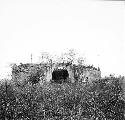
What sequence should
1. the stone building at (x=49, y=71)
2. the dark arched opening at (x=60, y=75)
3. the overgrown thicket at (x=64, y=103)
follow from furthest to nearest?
the dark arched opening at (x=60, y=75)
the stone building at (x=49, y=71)
the overgrown thicket at (x=64, y=103)

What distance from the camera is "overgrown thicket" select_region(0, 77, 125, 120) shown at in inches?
324

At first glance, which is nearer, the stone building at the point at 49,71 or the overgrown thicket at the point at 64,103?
the overgrown thicket at the point at 64,103

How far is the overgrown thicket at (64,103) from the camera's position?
822 centimetres

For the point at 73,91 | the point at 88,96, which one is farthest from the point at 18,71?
the point at 88,96

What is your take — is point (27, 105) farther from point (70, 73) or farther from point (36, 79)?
point (70, 73)

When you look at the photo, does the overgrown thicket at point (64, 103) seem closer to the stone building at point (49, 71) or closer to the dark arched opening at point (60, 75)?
the stone building at point (49, 71)

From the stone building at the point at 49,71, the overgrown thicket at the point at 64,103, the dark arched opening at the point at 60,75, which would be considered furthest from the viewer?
the dark arched opening at the point at 60,75

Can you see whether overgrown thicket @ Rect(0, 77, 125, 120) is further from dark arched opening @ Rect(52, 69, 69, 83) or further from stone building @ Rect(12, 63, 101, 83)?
dark arched opening @ Rect(52, 69, 69, 83)

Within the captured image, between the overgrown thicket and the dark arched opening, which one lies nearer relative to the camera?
the overgrown thicket

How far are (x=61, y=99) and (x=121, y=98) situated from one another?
2417 mm

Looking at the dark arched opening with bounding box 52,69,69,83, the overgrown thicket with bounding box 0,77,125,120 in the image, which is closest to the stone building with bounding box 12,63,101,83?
the dark arched opening with bounding box 52,69,69,83

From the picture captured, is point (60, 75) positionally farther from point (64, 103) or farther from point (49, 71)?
point (64, 103)

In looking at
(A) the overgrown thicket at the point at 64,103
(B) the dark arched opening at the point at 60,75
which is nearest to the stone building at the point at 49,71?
(B) the dark arched opening at the point at 60,75

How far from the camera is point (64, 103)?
30.9 ft
